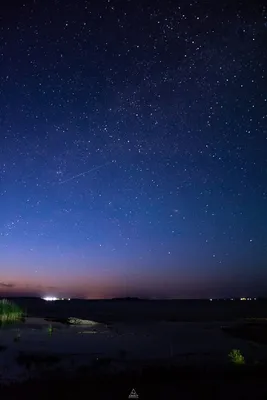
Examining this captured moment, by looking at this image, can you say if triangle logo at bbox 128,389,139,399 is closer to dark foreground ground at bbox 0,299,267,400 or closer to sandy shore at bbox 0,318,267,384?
dark foreground ground at bbox 0,299,267,400

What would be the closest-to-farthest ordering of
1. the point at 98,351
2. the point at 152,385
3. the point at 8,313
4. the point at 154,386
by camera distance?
the point at 154,386, the point at 152,385, the point at 98,351, the point at 8,313

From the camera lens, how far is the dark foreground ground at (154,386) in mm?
15516

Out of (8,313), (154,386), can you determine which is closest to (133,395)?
(154,386)

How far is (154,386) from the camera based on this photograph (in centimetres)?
1705

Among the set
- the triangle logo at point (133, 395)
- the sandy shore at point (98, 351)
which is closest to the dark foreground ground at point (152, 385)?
the triangle logo at point (133, 395)

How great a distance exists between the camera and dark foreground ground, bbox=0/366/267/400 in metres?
15.5

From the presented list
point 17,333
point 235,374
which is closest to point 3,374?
point 235,374

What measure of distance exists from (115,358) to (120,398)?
964cm

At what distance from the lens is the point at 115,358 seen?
80.2 ft

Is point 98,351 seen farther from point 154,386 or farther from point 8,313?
point 8,313

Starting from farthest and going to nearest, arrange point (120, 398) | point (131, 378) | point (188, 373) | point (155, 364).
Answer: point (155, 364) → point (188, 373) → point (131, 378) → point (120, 398)

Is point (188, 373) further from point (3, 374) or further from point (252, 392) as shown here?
point (3, 374)

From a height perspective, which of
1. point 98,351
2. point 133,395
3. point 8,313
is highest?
point 8,313

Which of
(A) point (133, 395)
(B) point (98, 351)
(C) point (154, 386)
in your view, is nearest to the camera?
(A) point (133, 395)
